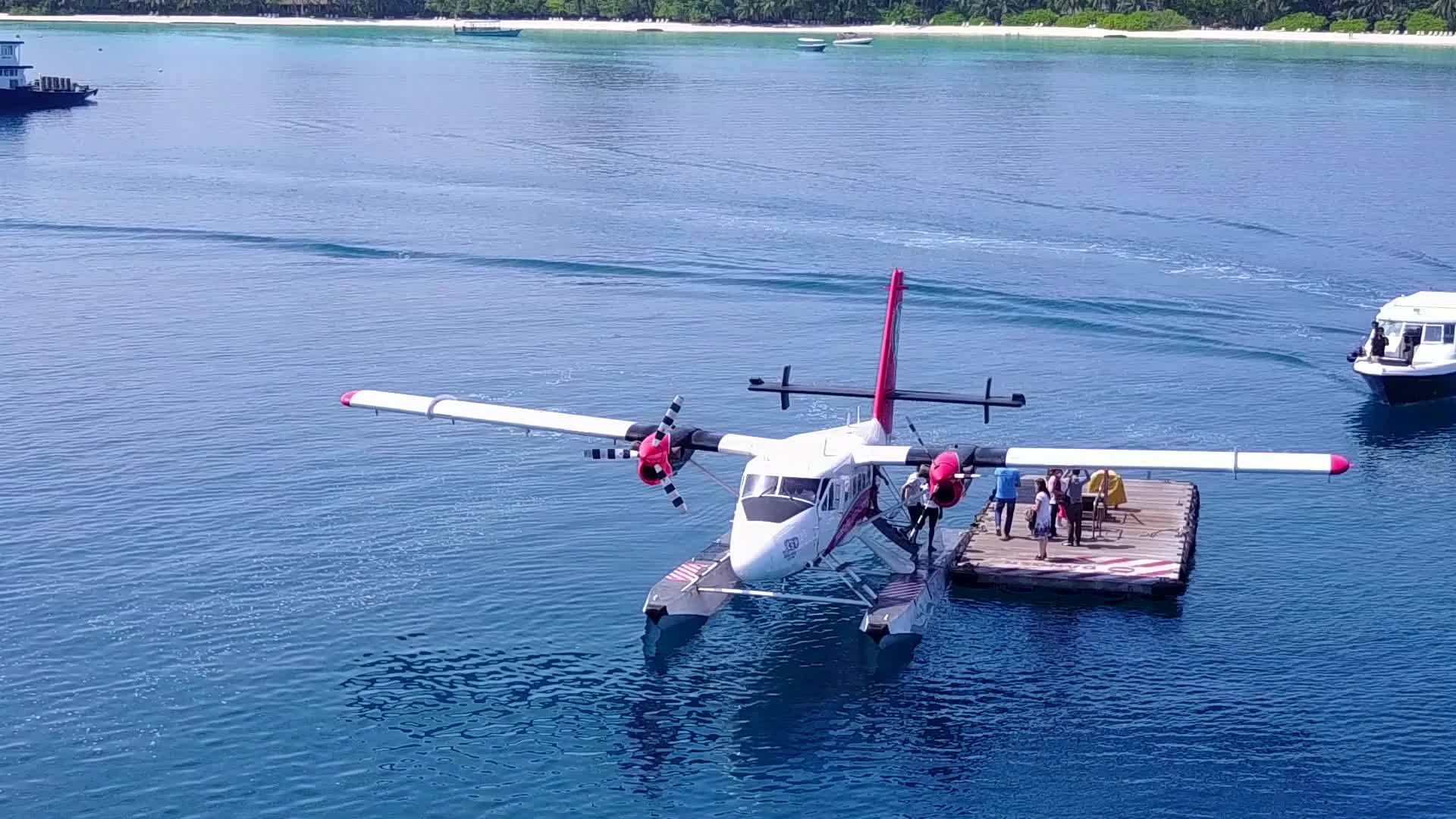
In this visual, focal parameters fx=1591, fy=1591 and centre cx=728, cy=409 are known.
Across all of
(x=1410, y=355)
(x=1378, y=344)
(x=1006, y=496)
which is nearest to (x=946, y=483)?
(x=1006, y=496)

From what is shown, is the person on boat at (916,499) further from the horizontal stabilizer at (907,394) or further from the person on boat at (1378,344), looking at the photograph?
the person on boat at (1378,344)

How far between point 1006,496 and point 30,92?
486 ft

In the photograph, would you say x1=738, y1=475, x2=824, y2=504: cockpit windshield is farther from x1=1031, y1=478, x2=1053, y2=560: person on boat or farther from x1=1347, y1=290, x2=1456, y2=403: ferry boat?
x1=1347, y1=290, x2=1456, y2=403: ferry boat

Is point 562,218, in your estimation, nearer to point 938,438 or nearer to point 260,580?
point 938,438

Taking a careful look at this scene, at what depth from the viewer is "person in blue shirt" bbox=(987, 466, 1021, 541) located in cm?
4738

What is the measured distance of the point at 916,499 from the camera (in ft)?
156

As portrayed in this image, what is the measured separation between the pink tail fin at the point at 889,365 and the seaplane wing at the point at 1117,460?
11.1 ft

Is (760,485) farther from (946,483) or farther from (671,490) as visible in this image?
(946,483)

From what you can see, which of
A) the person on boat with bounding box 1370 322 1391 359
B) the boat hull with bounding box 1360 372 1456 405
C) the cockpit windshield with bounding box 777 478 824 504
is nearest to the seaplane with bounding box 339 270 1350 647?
the cockpit windshield with bounding box 777 478 824 504

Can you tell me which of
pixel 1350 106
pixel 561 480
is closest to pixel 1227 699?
pixel 561 480

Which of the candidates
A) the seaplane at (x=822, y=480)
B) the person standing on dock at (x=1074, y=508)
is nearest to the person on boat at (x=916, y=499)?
the seaplane at (x=822, y=480)

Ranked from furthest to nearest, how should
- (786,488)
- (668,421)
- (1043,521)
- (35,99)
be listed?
(35,99) → (1043,521) → (668,421) → (786,488)

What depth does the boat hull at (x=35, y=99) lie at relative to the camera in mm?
165875

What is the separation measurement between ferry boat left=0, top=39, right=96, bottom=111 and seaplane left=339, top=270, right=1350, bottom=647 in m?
137
